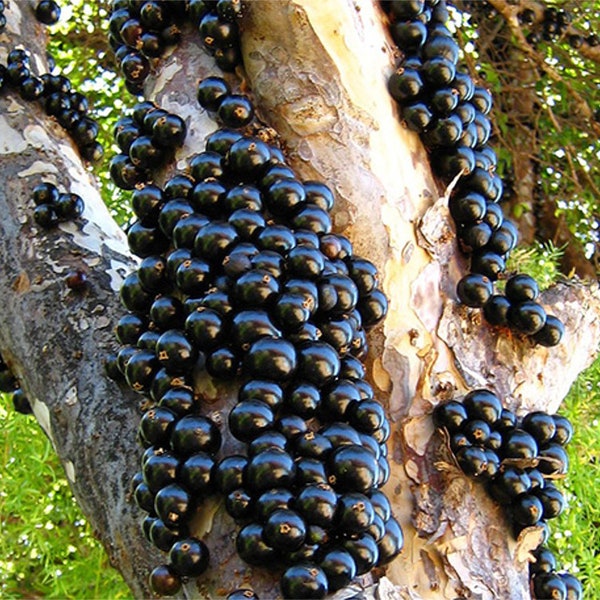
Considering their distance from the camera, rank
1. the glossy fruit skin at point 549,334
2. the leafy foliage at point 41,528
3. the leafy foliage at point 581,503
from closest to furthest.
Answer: the glossy fruit skin at point 549,334 → the leafy foliage at point 581,503 → the leafy foliage at point 41,528

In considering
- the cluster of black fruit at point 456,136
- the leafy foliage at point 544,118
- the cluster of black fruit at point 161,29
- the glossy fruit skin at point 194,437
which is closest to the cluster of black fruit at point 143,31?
the cluster of black fruit at point 161,29

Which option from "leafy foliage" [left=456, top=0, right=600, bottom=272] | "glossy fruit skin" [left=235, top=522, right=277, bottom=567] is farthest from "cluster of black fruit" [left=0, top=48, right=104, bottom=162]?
"leafy foliage" [left=456, top=0, right=600, bottom=272]

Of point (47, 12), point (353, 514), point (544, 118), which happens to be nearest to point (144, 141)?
point (353, 514)

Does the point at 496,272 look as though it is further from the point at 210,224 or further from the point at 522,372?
the point at 210,224

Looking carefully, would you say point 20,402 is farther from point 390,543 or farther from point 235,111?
point 390,543

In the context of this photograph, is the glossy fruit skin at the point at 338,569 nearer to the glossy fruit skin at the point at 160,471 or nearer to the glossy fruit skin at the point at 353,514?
the glossy fruit skin at the point at 353,514

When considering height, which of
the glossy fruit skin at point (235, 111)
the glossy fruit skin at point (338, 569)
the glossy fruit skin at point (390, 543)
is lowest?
the glossy fruit skin at point (390, 543)
